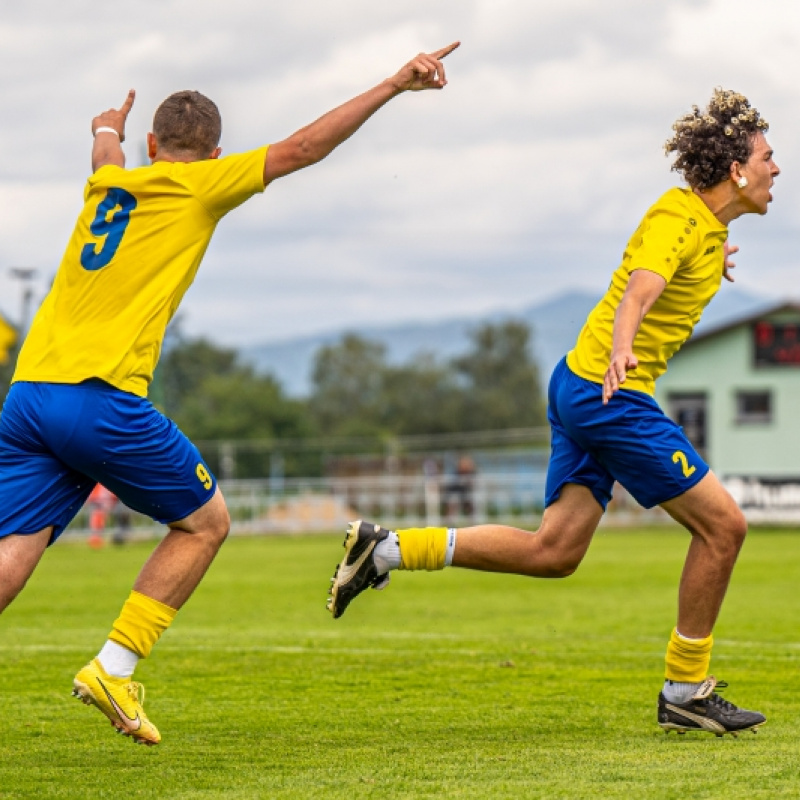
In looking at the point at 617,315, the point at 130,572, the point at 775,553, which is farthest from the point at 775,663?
the point at 775,553

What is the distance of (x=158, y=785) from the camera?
5012 mm

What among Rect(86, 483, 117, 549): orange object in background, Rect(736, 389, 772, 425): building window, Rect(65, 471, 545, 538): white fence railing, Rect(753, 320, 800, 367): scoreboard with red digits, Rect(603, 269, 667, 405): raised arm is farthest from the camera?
Rect(736, 389, 772, 425): building window

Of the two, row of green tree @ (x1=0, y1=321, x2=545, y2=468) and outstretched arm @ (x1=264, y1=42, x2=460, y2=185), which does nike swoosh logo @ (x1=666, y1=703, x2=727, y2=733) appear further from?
A: row of green tree @ (x1=0, y1=321, x2=545, y2=468)

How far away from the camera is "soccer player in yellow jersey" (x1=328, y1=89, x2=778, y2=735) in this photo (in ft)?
19.6

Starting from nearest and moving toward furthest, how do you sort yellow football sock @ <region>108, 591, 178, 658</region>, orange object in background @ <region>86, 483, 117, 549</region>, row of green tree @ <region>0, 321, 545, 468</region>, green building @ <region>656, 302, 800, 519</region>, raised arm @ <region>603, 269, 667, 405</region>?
yellow football sock @ <region>108, 591, 178, 658</region> < raised arm @ <region>603, 269, 667, 405</region> < orange object in background @ <region>86, 483, 117, 549</region> < green building @ <region>656, 302, 800, 519</region> < row of green tree @ <region>0, 321, 545, 468</region>

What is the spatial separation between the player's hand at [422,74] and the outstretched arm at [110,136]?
1161 mm

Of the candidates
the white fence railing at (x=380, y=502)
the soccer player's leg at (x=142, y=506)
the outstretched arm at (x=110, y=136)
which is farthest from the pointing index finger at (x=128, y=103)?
the white fence railing at (x=380, y=502)

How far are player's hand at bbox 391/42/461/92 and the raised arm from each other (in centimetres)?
108

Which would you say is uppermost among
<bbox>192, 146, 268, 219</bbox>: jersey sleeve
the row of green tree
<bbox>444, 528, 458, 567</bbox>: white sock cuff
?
<bbox>192, 146, 268, 219</bbox>: jersey sleeve

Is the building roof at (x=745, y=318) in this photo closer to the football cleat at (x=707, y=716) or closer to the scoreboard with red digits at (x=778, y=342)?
the scoreboard with red digits at (x=778, y=342)

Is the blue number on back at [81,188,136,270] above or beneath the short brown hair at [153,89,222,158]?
beneath

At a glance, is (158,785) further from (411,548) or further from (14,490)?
(411,548)

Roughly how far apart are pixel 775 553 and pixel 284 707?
59.5 ft

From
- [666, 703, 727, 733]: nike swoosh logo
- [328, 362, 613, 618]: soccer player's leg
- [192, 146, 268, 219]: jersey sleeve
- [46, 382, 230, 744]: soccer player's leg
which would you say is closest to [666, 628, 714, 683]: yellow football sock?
[666, 703, 727, 733]: nike swoosh logo
